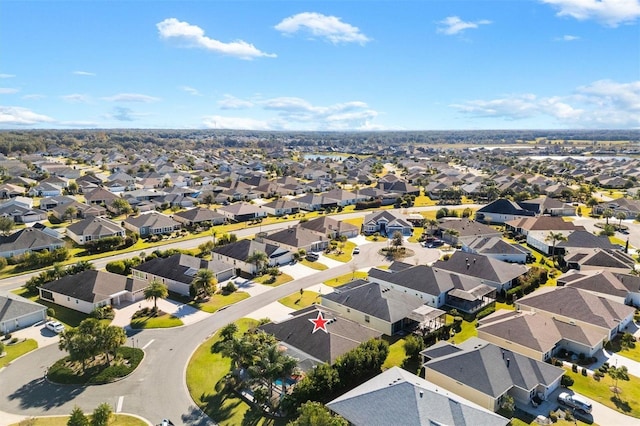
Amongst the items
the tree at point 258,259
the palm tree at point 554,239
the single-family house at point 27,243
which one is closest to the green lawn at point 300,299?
the tree at point 258,259

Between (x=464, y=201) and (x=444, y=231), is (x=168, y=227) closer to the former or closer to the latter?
(x=444, y=231)

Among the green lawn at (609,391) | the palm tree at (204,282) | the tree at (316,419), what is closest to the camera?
the tree at (316,419)

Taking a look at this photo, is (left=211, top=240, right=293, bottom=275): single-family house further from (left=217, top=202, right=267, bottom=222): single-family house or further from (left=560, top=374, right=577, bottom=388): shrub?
(left=560, top=374, right=577, bottom=388): shrub

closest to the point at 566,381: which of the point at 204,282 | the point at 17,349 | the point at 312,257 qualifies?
the point at 204,282

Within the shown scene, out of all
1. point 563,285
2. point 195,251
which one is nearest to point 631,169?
point 563,285

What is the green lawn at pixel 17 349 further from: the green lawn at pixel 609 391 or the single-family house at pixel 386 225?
the single-family house at pixel 386 225

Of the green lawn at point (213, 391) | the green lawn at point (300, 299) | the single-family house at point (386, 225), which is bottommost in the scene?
the green lawn at point (300, 299)

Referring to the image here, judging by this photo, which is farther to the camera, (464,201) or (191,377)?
(464,201)
